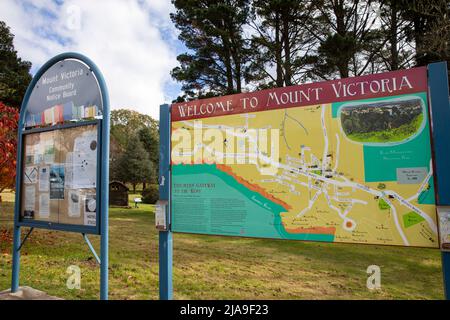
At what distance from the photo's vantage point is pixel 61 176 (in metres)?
4.03

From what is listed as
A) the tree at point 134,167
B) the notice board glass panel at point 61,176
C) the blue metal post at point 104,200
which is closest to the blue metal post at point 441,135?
the blue metal post at point 104,200

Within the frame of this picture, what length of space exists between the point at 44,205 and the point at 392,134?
4.11m

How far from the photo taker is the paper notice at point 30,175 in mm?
4355

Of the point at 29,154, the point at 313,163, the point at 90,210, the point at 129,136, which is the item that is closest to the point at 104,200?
the point at 90,210

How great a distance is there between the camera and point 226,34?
13320mm

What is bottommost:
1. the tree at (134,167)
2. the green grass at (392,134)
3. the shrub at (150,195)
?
the shrub at (150,195)

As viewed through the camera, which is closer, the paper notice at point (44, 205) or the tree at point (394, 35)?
the paper notice at point (44, 205)

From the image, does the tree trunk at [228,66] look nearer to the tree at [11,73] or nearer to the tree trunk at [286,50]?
the tree trunk at [286,50]

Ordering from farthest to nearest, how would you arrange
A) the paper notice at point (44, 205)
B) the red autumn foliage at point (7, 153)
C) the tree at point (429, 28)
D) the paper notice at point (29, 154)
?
the tree at point (429, 28) → the red autumn foliage at point (7, 153) → the paper notice at point (29, 154) → the paper notice at point (44, 205)

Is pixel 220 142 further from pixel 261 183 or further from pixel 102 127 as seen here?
pixel 102 127

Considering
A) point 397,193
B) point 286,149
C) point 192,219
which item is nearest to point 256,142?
point 286,149

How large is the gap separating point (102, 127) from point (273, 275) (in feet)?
13.8

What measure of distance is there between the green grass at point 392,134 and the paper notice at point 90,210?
9.11ft

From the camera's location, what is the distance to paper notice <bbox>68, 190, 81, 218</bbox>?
379cm
